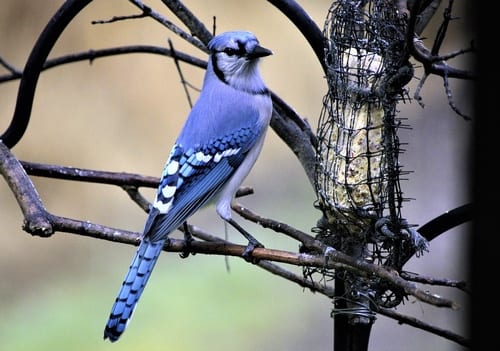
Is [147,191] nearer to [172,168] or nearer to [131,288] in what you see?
[172,168]

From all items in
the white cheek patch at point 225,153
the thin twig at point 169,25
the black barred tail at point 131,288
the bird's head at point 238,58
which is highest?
the thin twig at point 169,25

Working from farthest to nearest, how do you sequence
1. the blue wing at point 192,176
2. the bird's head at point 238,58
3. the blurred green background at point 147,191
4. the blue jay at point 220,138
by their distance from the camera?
the blurred green background at point 147,191 → the bird's head at point 238,58 → the blue jay at point 220,138 → the blue wing at point 192,176

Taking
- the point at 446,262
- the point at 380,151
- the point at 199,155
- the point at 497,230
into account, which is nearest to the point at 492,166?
the point at 497,230

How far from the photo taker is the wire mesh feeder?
1.63m

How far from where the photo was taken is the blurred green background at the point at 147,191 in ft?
14.1

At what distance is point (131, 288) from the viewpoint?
167 centimetres

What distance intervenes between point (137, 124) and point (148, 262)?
3.51 m

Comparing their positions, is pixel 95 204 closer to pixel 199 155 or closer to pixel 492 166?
pixel 199 155

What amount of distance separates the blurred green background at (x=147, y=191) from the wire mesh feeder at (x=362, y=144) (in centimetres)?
254

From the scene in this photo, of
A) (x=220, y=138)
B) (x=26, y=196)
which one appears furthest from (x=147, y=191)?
(x=26, y=196)

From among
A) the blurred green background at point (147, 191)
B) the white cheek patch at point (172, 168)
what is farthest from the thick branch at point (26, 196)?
the blurred green background at point (147, 191)

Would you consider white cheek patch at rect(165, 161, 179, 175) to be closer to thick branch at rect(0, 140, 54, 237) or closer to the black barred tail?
the black barred tail

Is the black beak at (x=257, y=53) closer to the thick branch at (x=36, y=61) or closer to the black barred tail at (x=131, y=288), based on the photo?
the thick branch at (x=36, y=61)

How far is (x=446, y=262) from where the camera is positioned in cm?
394
